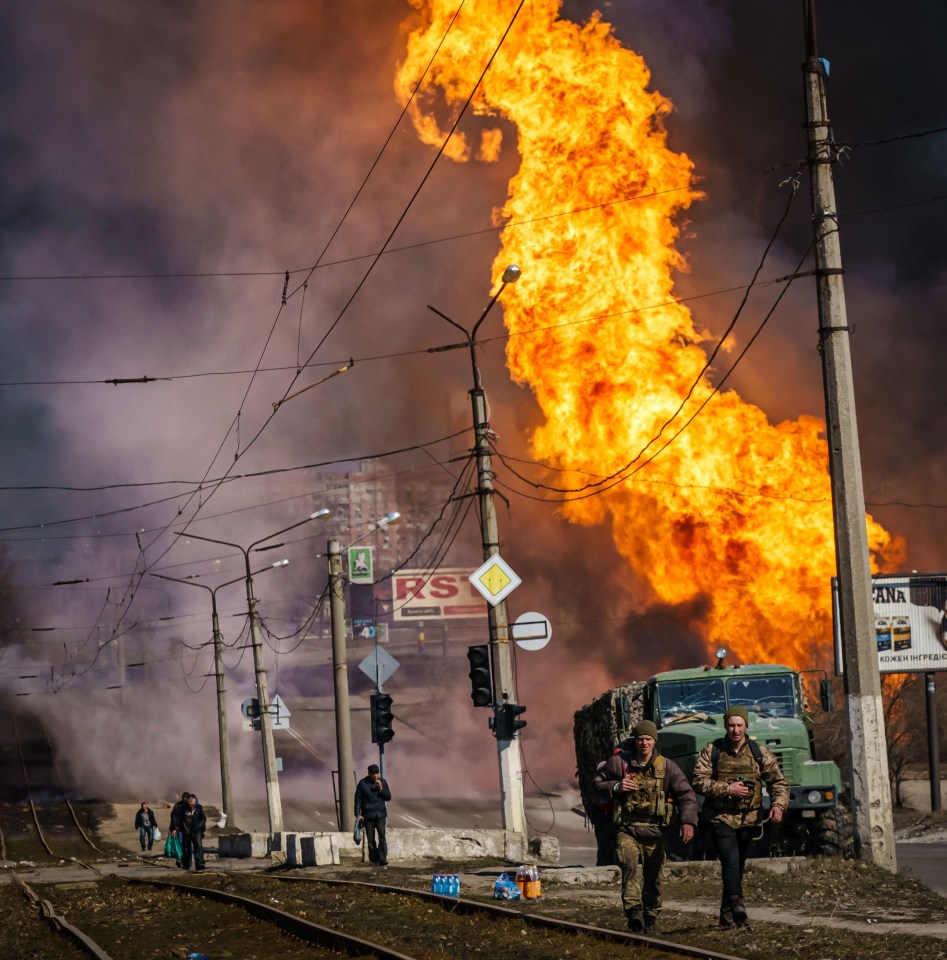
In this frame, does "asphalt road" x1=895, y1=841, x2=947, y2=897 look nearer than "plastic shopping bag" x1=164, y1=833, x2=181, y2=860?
Yes

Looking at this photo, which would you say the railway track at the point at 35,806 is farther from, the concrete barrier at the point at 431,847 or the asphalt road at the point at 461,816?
the concrete barrier at the point at 431,847

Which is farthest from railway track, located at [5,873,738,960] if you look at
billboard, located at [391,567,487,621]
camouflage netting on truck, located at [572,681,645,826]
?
billboard, located at [391,567,487,621]

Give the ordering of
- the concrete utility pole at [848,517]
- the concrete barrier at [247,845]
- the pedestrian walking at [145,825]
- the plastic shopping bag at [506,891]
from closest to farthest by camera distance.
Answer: the concrete utility pole at [848,517] → the plastic shopping bag at [506,891] → the concrete barrier at [247,845] → the pedestrian walking at [145,825]

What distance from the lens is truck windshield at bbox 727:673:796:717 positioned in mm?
22125

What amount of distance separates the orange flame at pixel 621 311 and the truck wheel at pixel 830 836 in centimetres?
1912

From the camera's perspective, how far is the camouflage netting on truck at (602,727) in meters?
24.4

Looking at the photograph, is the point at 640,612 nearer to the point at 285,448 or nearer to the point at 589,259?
the point at 285,448

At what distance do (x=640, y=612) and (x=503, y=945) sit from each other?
56.0m

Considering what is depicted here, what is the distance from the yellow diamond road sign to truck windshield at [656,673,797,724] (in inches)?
120

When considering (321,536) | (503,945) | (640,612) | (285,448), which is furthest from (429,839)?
(321,536)

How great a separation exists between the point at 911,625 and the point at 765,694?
10.5m

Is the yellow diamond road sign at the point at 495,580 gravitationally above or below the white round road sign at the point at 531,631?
above

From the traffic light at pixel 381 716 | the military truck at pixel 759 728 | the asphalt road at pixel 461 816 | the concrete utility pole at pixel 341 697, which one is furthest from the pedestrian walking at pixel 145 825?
the military truck at pixel 759 728

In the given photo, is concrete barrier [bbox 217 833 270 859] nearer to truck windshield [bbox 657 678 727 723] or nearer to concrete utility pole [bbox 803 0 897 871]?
truck windshield [bbox 657 678 727 723]
